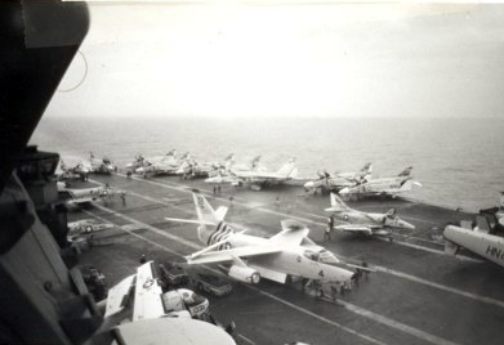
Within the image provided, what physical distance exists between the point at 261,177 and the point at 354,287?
27160 mm

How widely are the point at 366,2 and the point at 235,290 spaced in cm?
2063

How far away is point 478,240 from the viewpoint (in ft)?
81.2

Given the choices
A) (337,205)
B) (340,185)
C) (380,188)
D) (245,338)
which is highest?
(380,188)

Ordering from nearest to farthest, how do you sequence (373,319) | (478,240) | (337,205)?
1. (373,319)
2. (478,240)
3. (337,205)

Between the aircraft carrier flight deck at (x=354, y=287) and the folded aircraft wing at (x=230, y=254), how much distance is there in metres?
1.83

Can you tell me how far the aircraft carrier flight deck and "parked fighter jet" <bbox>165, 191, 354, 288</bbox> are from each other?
1.15 meters

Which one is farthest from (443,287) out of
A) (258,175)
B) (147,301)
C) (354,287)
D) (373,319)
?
(258,175)

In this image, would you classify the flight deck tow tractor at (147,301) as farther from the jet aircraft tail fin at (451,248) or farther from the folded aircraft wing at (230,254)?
the jet aircraft tail fin at (451,248)

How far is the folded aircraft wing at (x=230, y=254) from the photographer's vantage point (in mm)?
23875

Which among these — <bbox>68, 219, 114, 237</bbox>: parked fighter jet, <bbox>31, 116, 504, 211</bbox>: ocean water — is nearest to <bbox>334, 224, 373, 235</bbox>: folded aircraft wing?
<bbox>68, 219, 114, 237</bbox>: parked fighter jet

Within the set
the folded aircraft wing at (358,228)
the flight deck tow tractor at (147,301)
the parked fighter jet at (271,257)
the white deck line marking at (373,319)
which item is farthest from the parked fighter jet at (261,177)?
the flight deck tow tractor at (147,301)

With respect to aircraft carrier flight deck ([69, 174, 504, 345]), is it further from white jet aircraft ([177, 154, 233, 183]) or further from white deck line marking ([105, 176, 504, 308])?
white jet aircraft ([177, 154, 233, 183])

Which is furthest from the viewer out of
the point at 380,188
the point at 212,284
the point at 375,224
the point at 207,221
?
the point at 380,188

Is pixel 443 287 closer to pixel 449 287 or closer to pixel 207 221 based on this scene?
pixel 449 287
